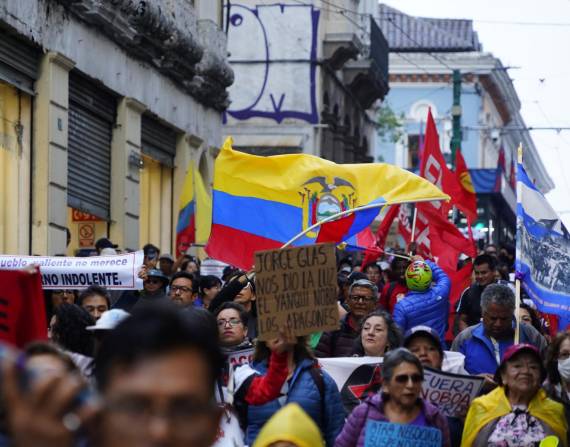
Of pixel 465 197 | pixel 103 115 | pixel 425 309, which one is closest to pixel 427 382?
pixel 425 309

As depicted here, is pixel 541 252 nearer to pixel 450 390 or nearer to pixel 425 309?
pixel 425 309

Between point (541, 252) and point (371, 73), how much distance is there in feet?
95.8

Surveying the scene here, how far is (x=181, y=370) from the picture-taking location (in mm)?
2271

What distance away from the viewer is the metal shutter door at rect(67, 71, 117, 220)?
60.1ft

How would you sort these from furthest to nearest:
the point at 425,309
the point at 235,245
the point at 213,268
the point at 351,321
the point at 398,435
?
1. the point at 213,268
2. the point at 235,245
3. the point at 425,309
4. the point at 351,321
5. the point at 398,435

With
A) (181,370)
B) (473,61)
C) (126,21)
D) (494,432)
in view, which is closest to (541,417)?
(494,432)

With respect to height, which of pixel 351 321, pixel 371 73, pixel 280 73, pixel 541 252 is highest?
pixel 371 73

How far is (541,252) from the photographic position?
1118 centimetres

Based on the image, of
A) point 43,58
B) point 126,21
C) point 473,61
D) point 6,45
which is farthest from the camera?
point 473,61

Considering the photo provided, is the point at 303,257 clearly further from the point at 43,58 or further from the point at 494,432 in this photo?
the point at 43,58

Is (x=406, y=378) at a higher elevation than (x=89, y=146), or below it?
below

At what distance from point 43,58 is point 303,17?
759 inches

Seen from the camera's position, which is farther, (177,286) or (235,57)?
(235,57)

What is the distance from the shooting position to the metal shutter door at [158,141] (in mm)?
21875
